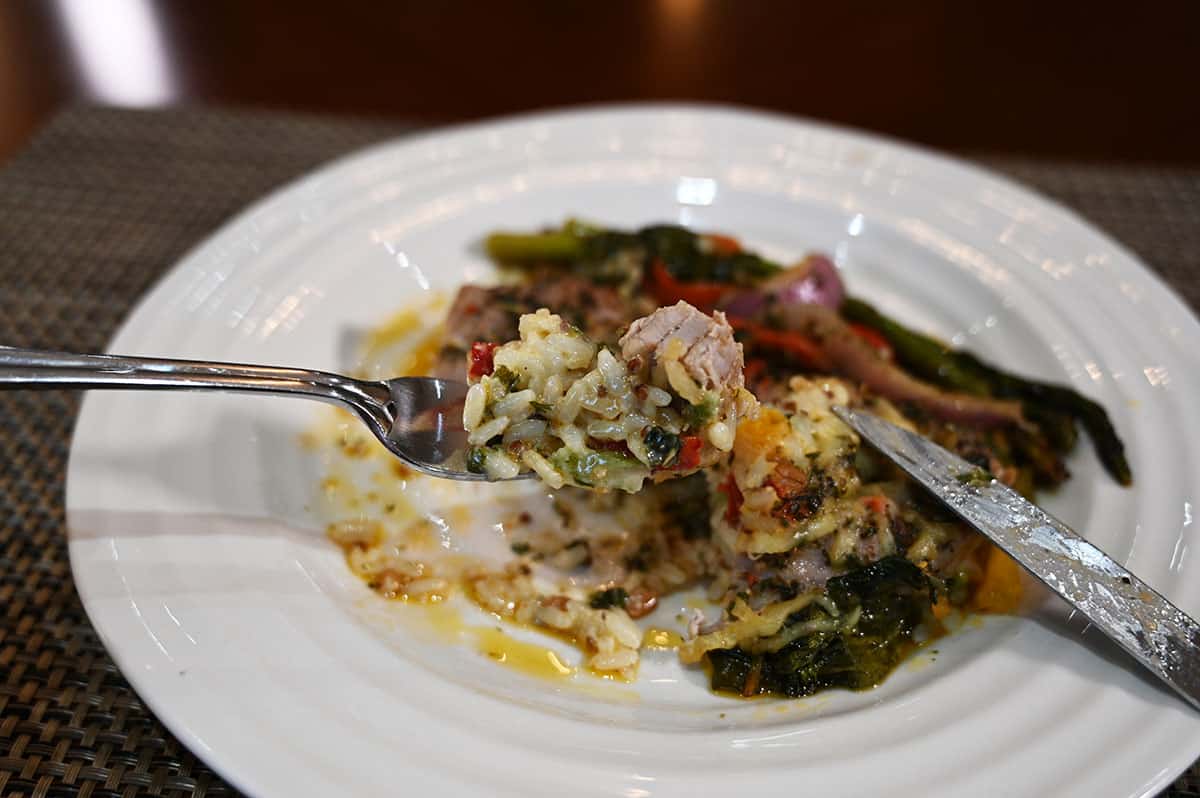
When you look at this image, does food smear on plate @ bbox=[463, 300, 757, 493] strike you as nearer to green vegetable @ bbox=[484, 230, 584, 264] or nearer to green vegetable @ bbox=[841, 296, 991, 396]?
green vegetable @ bbox=[841, 296, 991, 396]

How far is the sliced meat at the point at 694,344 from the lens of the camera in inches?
Result: 91.6

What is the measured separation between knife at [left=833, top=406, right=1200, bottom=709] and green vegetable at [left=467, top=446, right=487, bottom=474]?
116 centimetres

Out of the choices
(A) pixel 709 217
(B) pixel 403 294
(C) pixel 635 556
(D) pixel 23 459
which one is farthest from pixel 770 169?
(D) pixel 23 459

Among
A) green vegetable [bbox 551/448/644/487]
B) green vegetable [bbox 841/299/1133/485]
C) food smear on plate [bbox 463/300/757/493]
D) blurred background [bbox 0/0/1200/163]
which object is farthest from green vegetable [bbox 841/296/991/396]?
blurred background [bbox 0/0/1200/163]

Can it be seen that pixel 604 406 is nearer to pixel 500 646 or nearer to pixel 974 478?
pixel 500 646

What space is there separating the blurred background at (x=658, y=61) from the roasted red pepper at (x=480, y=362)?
3442 millimetres

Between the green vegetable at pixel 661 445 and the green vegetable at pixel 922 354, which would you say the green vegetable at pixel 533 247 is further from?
the green vegetable at pixel 661 445

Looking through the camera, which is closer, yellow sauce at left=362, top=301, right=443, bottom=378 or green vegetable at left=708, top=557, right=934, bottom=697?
green vegetable at left=708, top=557, right=934, bottom=697

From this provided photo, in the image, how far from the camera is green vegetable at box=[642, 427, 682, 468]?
240 centimetres

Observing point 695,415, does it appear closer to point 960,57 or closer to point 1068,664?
point 1068,664

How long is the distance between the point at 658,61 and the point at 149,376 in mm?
4958

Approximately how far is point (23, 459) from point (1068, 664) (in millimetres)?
3399

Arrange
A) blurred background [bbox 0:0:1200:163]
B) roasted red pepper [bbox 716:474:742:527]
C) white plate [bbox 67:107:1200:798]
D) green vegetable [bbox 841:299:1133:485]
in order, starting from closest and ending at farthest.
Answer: white plate [bbox 67:107:1200:798]
roasted red pepper [bbox 716:474:742:527]
green vegetable [bbox 841:299:1133:485]
blurred background [bbox 0:0:1200:163]

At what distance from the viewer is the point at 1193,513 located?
2678 millimetres
